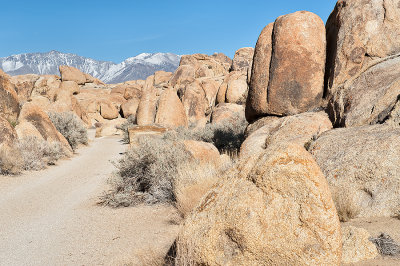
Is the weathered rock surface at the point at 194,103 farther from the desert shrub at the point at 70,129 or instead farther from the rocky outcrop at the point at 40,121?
the rocky outcrop at the point at 40,121

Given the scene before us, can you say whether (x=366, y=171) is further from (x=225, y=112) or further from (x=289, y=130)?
(x=225, y=112)

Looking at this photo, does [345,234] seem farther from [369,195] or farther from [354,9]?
[354,9]

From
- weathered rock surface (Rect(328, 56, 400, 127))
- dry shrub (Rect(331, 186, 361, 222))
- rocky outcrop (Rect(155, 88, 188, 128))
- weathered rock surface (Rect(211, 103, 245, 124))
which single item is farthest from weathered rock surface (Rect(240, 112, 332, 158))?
rocky outcrop (Rect(155, 88, 188, 128))

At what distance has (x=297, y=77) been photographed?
951 cm

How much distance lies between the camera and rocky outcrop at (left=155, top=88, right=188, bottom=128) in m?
20.5

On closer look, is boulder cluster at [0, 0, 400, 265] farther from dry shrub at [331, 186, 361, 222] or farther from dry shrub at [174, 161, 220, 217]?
dry shrub at [174, 161, 220, 217]

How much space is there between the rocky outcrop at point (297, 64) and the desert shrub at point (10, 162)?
7.45 meters

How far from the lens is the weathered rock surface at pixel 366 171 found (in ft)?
13.8

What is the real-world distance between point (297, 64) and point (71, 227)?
699 cm

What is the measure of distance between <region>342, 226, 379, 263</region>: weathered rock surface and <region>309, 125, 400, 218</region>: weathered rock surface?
101 cm

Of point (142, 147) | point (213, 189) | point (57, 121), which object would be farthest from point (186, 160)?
point (57, 121)

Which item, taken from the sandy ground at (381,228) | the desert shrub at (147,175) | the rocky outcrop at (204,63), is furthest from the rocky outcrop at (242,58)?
the sandy ground at (381,228)

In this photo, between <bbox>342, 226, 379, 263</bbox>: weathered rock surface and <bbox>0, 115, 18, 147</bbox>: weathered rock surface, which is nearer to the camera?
<bbox>342, 226, 379, 263</bbox>: weathered rock surface

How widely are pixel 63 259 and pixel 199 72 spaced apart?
45181 mm
